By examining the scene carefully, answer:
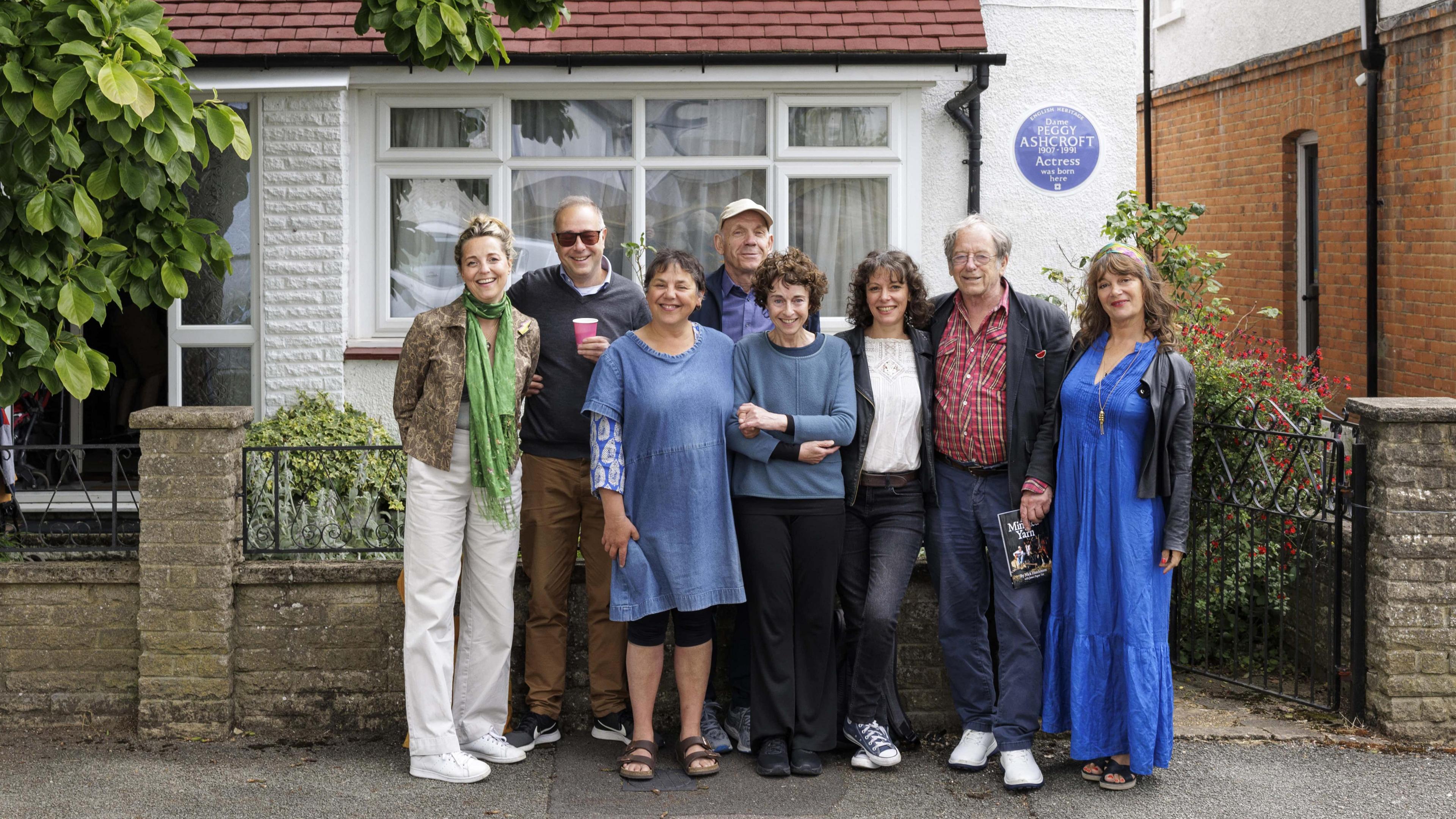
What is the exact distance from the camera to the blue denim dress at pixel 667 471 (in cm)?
502

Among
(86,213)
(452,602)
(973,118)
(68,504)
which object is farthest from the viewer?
(973,118)

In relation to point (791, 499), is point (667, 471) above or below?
above

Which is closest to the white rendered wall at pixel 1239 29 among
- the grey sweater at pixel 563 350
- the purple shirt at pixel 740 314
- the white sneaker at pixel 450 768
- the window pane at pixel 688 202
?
the window pane at pixel 688 202

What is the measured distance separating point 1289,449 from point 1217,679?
107cm

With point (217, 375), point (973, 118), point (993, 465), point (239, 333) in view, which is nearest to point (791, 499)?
point (993, 465)

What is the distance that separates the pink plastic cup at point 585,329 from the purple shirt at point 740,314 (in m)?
0.60

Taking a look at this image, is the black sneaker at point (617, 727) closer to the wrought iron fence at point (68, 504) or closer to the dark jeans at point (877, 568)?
the dark jeans at point (877, 568)

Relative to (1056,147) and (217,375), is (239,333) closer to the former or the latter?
(217,375)

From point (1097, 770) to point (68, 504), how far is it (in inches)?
252

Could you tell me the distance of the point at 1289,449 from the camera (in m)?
6.16

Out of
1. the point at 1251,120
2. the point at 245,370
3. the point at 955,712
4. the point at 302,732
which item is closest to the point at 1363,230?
the point at 1251,120

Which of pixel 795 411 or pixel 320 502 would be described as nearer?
pixel 795 411

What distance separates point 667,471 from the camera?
503 centimetres

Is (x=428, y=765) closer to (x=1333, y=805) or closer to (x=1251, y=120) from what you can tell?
(x=1333, y=805)
